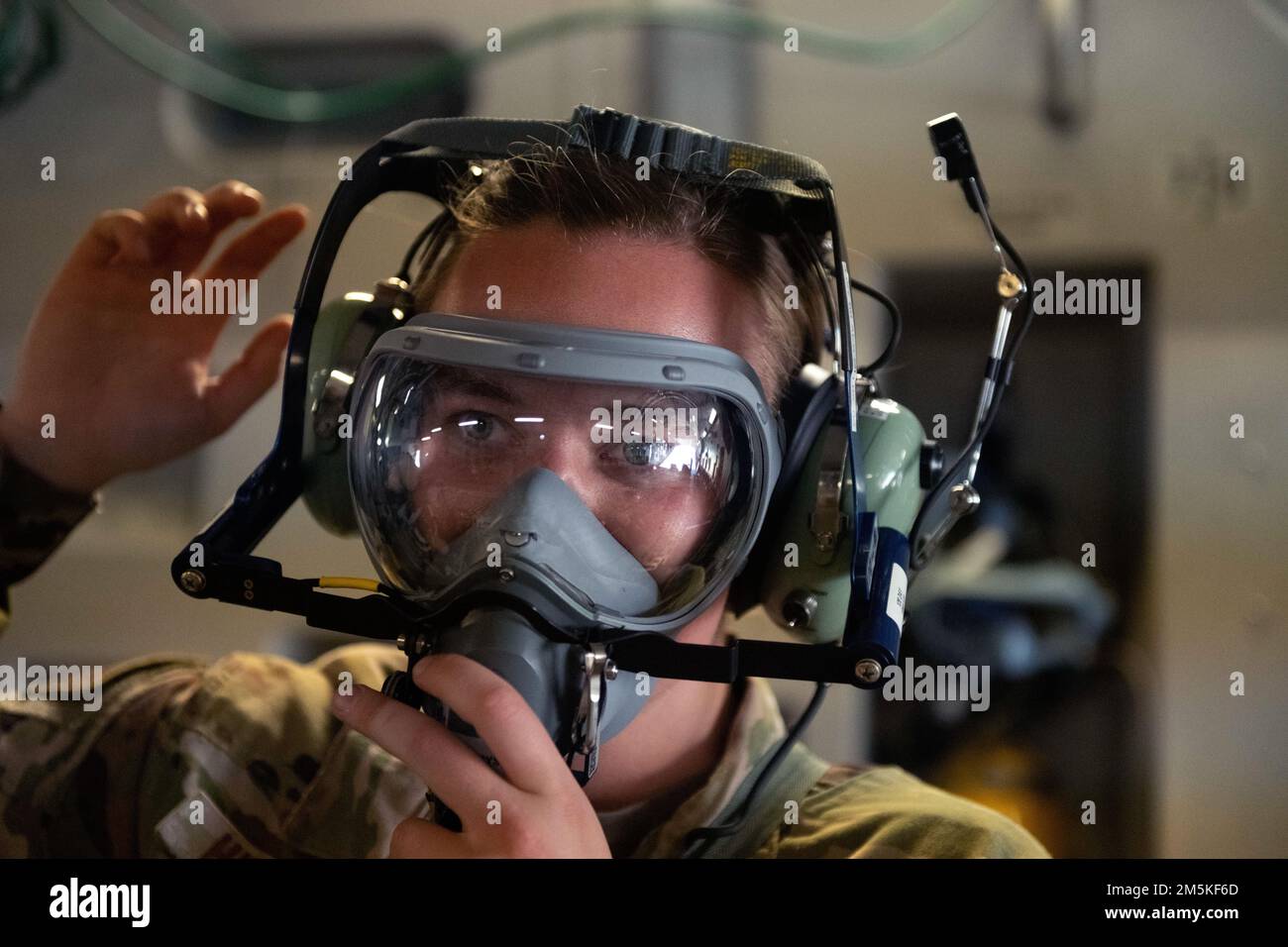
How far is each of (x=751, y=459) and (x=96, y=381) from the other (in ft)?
2.56

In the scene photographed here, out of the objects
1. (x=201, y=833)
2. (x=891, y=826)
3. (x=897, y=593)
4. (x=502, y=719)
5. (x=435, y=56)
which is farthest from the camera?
(x=435, y=56)

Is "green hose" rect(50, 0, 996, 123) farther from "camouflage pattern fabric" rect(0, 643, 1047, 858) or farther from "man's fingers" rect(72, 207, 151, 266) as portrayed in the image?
"camouflage pattern fabric" rect(0, 643, 1047, 858)

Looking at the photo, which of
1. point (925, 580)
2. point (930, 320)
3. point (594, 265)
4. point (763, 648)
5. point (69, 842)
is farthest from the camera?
point (930, 320)

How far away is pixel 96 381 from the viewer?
1309 millimetres

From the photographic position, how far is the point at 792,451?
1.05 meters

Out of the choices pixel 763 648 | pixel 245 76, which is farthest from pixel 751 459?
pixel 245 76

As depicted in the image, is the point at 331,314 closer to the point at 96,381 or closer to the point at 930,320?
the point at 96,381

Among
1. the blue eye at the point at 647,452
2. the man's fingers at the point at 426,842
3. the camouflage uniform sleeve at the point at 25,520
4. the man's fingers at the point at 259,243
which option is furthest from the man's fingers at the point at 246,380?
the man's fingers at the point at 426,842

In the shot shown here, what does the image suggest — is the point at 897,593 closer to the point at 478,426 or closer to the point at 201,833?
the point at 478,426

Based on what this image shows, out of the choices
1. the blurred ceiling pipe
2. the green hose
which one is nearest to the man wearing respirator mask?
the green hose

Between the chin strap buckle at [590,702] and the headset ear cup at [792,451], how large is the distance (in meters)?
0.21

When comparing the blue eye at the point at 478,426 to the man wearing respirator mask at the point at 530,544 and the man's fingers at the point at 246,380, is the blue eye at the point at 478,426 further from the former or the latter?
the man's fingers at the point at 246,380

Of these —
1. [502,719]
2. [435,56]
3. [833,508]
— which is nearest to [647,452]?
[833,508]

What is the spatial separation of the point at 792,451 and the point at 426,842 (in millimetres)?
458
